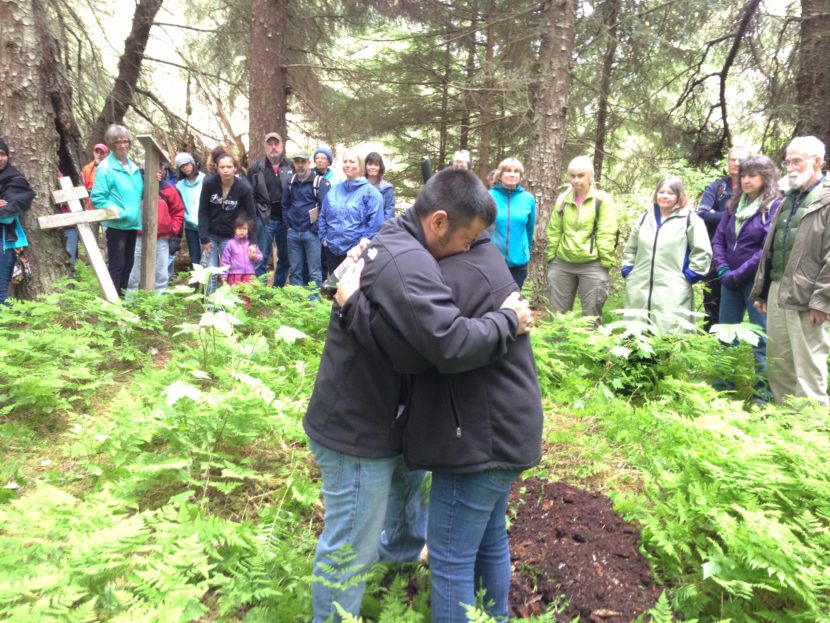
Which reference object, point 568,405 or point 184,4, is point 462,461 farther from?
point 184,4

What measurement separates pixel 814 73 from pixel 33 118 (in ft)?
33.6

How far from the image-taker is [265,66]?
29.1 feet

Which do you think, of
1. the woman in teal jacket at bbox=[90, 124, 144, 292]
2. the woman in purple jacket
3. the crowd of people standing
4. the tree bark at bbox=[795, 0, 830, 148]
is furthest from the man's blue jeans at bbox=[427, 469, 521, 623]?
the tree bark at bbox=[795, 0, 830, 148]

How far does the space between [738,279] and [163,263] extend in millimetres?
6195

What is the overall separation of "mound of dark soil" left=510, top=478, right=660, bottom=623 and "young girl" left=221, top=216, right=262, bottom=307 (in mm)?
4483

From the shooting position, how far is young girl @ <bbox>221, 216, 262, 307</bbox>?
6.57 metres

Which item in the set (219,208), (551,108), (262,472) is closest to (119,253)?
(219,208)

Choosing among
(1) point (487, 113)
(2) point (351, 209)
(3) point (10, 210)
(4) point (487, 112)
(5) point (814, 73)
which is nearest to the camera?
(3) point (10, 210)

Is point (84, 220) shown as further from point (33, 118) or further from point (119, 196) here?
point (33, 118)

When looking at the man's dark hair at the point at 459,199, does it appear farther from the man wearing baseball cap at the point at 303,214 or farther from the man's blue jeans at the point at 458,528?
the man wearing baseball cap at the point at 303,214

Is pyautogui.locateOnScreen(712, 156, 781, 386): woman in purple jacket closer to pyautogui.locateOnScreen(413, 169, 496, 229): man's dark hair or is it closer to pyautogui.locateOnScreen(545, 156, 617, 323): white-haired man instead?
pyautogui.locateOnScreen(545, 156, 617, 323): white-haired man

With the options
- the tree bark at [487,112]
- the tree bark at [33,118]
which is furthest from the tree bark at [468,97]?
the tree bark at [33,118]

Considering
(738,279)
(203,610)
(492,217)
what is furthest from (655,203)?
(203,610)

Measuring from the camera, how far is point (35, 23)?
570cm
